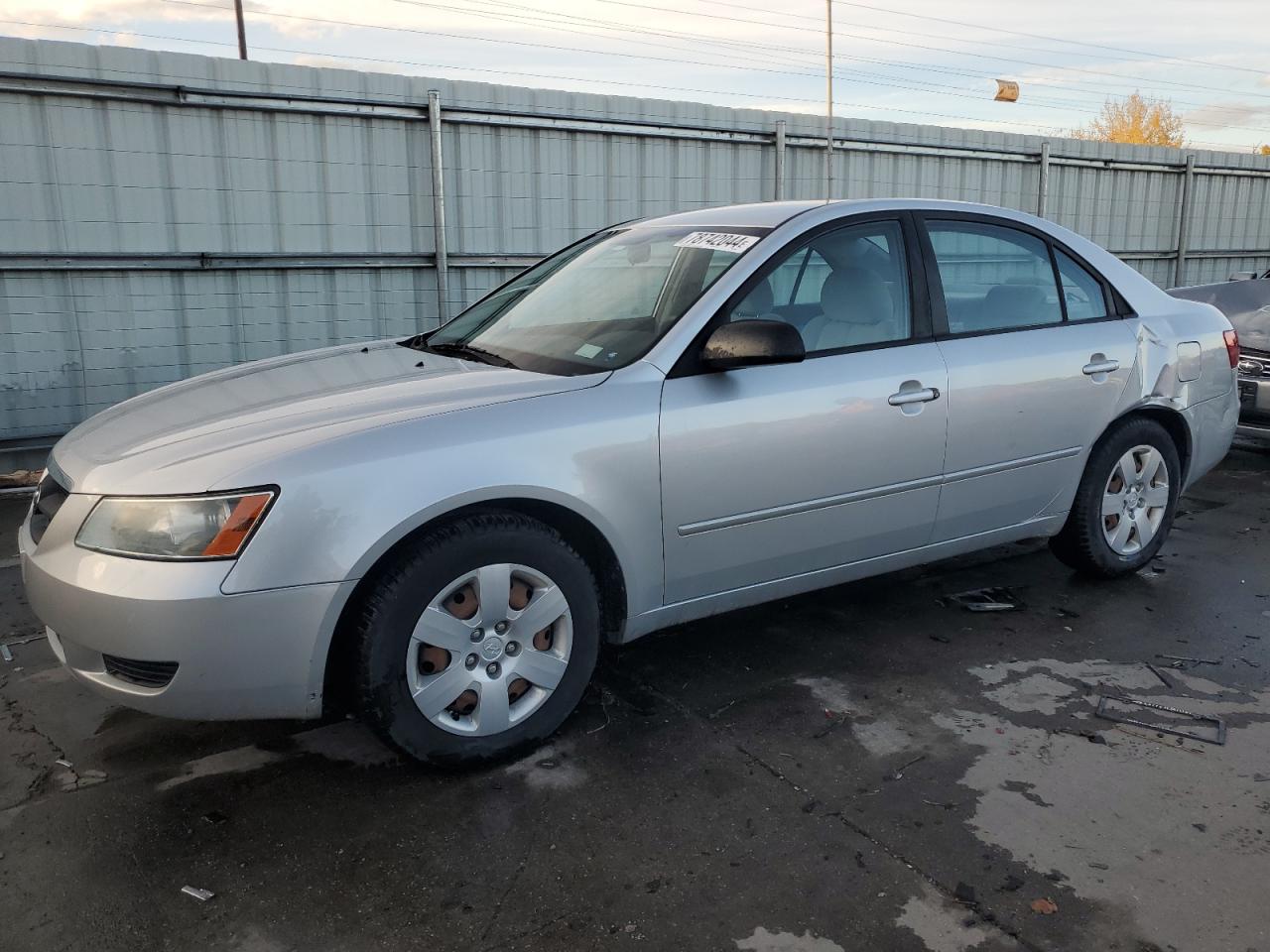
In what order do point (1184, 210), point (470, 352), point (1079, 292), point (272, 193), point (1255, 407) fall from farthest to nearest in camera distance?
point (1184, 210) → point (272, 193) → point (1255, 407) → point (1079, 292) → point (470, 352)

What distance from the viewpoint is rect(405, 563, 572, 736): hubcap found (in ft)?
9.34

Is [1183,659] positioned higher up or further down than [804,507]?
further down

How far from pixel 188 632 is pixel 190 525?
0.87ft

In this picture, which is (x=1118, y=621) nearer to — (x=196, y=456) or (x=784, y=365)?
(x=784, y=365)

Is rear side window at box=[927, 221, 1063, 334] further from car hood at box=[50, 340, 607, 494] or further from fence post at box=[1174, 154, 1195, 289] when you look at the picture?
fence post at box=[1174, 154, 1195, 289]

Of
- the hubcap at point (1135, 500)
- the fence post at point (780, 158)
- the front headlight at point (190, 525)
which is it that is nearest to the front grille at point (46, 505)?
the front headlight at point (190, 525)

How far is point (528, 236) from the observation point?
28.6ft

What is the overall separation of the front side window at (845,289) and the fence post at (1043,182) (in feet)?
32.0

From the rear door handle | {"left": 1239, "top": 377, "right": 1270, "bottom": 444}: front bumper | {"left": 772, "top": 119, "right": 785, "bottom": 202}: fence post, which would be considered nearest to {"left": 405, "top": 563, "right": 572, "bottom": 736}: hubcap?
the rear door handle

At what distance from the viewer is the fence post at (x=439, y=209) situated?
26.2 feet

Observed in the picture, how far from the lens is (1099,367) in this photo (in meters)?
4.22

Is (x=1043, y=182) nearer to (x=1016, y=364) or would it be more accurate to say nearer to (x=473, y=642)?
(x=1016, y=364)

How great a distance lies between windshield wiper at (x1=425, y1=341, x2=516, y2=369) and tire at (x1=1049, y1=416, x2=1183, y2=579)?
2.51 meters

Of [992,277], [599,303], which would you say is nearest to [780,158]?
[992,277]
